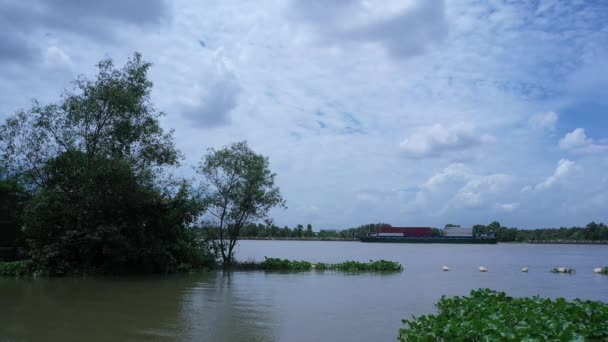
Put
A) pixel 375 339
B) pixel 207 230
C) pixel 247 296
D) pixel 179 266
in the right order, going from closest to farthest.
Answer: pixel 375 339 < pixel 247 296 < pixel 179 266 < pixel 207 230

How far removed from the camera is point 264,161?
31266 millimetres

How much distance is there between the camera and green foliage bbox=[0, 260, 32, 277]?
2428 centimetres

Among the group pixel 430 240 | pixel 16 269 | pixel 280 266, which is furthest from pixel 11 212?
pixel 430 240

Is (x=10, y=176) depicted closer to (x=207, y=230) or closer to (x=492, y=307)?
(x=207, y=230)

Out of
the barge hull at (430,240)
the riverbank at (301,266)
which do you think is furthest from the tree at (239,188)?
the barge hull at (430,240)

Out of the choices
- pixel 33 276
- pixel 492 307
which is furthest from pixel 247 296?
pixel 33 276

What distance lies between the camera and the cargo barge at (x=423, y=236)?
382ft

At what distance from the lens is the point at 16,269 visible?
961 inches

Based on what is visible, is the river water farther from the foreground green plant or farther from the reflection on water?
the foreground green plant

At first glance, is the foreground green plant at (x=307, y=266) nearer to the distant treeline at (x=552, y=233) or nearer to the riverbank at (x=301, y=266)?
the riverbank at (x=301, y=266)

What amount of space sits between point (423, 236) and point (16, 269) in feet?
349

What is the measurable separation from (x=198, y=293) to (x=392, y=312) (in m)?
8.41

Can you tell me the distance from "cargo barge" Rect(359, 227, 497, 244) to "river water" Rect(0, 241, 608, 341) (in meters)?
88.6

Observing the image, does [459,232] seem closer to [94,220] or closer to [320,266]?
[320,266]
